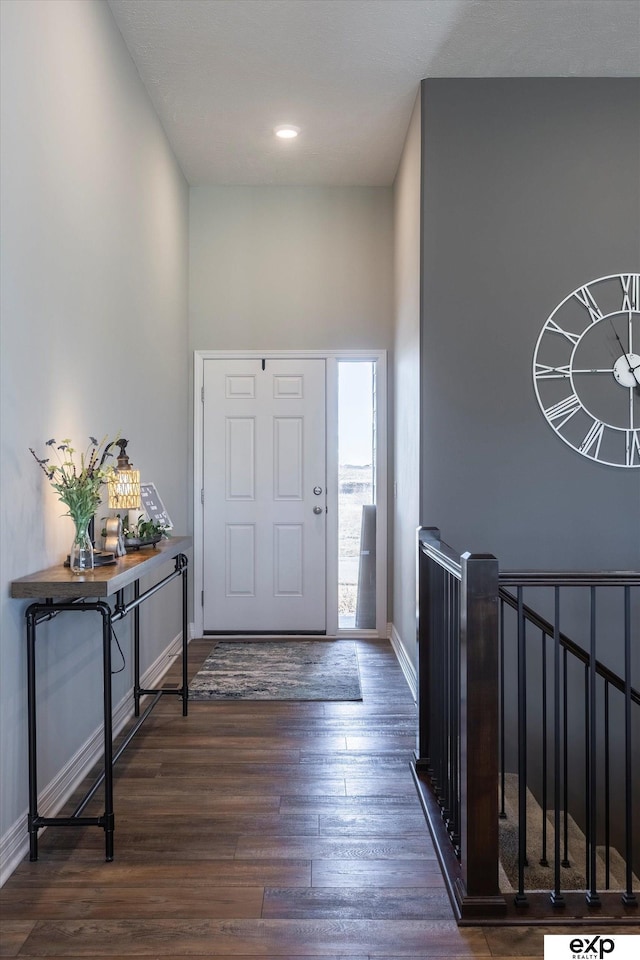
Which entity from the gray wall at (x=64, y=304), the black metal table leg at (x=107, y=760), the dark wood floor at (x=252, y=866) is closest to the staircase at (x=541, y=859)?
the dark wood floor at (x=252, y=866)

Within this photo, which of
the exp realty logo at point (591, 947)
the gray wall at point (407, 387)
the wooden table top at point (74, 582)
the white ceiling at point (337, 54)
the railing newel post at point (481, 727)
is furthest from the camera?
the gray wall at point (407, 387)

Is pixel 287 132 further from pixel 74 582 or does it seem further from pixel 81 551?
pixel 74 582

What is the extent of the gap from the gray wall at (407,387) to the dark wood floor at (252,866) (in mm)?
1158

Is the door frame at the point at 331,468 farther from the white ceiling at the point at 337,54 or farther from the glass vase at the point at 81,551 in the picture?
the glass vase at the point at 81,551

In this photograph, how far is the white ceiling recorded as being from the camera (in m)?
3.14

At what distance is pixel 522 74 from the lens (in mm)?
3633

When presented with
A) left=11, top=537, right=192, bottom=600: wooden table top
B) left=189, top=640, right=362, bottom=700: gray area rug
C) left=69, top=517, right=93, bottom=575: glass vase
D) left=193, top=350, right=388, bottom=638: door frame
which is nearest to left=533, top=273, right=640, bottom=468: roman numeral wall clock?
left=193, top=350, right=388, bottom=638: door frame

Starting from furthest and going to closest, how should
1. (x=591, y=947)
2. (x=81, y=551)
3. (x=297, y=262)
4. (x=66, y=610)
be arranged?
1. (x=297, y=262)
2. (x=81, y=551)
3. (x=66, y=610)
4. (x=591, y=947)

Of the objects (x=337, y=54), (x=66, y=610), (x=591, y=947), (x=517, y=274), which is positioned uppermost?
(x=337, y=54)

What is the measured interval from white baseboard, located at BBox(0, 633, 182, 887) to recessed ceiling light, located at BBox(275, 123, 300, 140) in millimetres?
3206

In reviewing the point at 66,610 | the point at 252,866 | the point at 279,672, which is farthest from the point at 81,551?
the point at 279,672

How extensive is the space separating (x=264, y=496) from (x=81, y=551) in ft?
9.47

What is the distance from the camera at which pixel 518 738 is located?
7.58 feet

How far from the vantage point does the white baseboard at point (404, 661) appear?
391cm
